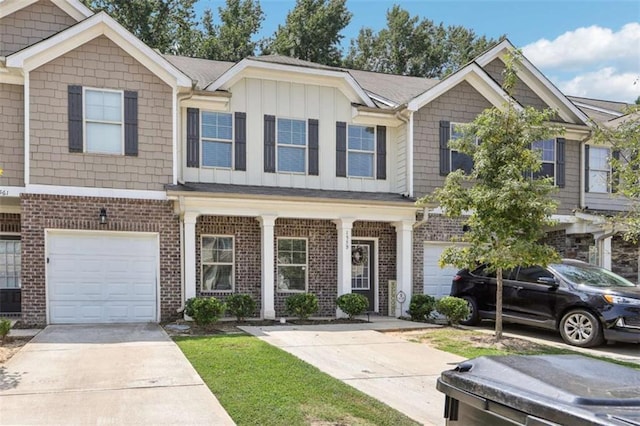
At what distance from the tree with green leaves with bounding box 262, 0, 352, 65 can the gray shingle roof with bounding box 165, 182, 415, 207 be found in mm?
18877

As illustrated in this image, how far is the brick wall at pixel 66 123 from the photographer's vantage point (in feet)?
37.1

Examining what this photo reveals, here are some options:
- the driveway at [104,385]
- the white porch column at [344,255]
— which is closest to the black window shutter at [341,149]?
the white porch column at [344,255]

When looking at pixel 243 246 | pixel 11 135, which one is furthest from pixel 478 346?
pixel 11 135

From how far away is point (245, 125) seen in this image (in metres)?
13.5

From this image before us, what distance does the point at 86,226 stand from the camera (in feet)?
37.9

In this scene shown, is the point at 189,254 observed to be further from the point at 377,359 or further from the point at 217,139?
the point at 377,359

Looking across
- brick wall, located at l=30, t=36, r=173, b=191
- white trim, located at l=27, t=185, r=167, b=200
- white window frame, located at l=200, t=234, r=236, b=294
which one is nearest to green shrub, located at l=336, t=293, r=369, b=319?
white window frame, located at l=200, t=234, r=236, b=294

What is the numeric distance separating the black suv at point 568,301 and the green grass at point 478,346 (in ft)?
2.45

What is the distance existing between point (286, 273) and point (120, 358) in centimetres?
642

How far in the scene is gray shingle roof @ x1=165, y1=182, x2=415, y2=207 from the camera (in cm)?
1212

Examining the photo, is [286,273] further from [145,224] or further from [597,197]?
[597,197]

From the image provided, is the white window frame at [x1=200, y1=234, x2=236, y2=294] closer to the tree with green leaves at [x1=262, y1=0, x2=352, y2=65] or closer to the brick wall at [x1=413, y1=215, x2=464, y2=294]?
the brick wall at [x1=413, y1=215, x2=464, y2=294]

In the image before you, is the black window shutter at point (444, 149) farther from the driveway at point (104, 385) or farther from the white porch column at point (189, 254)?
the driveway at point (104, 385)

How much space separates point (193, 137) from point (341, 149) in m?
3.86
